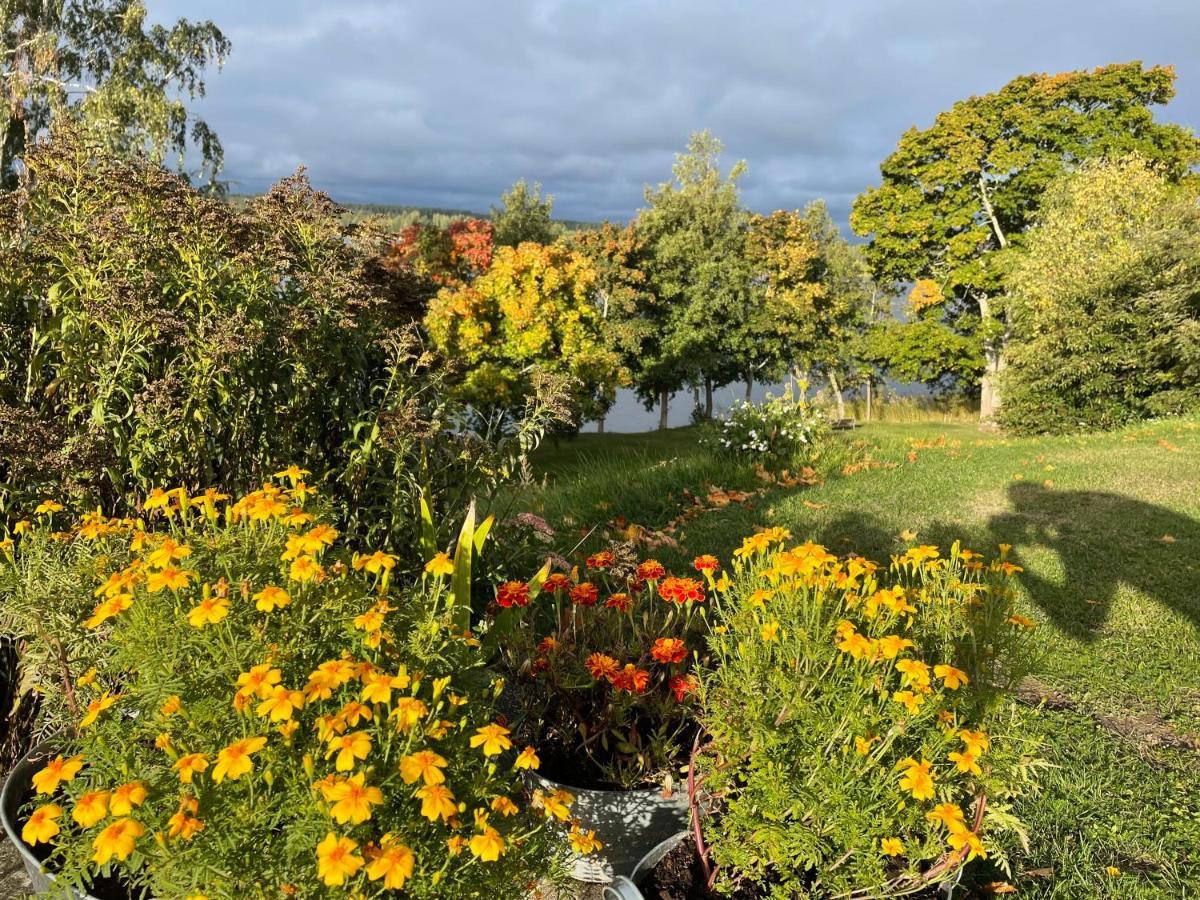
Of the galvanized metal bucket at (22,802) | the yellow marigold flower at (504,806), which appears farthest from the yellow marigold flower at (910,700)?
the galvanized metal bucket at (22,802)

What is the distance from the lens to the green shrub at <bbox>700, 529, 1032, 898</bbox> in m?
1.47

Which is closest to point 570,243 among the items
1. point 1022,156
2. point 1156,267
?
point 1022,156

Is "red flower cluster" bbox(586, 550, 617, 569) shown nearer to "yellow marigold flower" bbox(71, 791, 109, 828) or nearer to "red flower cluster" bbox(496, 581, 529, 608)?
"red flower cluster" bbox(496, 581, 529, 608)

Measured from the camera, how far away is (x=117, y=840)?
3.28 ft

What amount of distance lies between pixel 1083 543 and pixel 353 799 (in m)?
5.78

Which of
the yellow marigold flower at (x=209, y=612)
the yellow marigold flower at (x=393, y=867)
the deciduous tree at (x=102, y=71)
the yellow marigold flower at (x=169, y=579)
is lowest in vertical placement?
the yellow marigold flower at (x=393, y=867)

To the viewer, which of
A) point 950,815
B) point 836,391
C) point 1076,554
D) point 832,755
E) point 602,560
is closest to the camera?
point 950,815

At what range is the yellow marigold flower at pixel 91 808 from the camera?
3.36 ft

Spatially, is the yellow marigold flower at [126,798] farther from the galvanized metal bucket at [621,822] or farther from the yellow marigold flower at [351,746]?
the galvanized metal bucket at [621,822]

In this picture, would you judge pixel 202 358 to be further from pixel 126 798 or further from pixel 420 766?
pixel 420 766

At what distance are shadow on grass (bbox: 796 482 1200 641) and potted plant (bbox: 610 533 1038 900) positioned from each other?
2.80 m

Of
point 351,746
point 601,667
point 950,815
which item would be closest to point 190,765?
point 351,746

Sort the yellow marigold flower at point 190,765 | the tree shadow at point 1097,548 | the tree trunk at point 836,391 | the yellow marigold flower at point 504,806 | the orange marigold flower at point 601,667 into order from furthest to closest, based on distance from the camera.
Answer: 1. the tree trunk at point 836,391
2. the tree shadow at point 1097,548
3. the orange marigold flower at point 601,667
4. the yellow marigold flower at point 504,806
5. the yellow marigold flower at point 190,765

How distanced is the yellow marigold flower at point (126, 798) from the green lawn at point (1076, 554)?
2.06 metres
